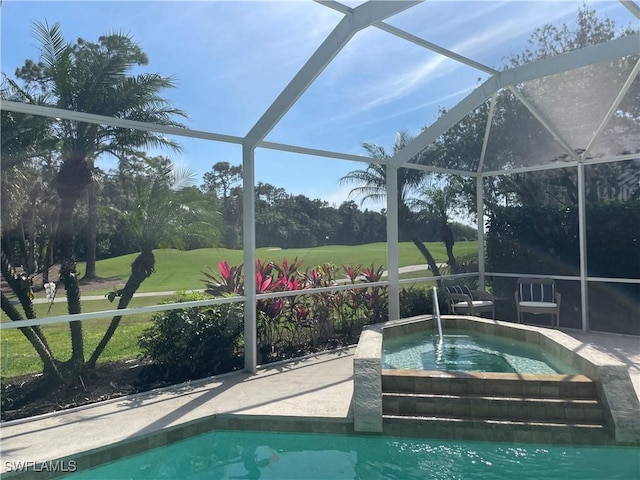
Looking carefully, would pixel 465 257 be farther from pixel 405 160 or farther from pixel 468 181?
pixel 405 160

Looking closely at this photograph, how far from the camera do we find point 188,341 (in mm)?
5711

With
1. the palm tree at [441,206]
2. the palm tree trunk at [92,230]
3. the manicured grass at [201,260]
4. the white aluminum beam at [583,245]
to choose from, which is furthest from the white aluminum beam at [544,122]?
the palm tree trunk at [92,230]

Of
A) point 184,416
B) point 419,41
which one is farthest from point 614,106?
point 184,416

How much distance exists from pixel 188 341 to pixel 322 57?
4.02 metres

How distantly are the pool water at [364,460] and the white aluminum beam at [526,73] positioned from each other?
4650mm

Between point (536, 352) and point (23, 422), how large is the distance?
A: 20.1 feet

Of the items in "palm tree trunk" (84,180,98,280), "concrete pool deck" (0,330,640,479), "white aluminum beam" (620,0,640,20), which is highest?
"white aluminum beam" (620,0,640,20)

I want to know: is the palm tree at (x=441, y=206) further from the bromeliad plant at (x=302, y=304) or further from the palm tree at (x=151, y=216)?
the palm tree at (x=151, y=216)

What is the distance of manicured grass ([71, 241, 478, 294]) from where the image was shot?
5.52 meters

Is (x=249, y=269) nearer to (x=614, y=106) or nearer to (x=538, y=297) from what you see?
(x=538, y=297)

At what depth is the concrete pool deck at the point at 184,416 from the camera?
3768 mm

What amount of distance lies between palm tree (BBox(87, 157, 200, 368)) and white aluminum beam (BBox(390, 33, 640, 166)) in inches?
157

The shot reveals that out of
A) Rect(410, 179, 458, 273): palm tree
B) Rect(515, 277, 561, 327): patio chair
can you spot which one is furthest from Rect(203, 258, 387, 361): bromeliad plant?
Rect(515, 277, 561, 327): patio chair

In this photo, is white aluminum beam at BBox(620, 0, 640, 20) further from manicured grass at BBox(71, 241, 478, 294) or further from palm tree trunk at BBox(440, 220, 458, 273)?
palm tree trunk at BBox(440, 220, 458, 273)
